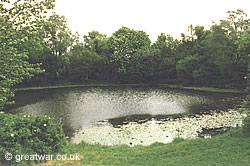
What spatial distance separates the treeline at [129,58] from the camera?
48969 mm

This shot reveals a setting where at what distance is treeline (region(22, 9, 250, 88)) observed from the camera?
4897 cm

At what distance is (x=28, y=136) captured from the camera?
7930 mm

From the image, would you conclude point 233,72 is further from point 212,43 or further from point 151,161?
point 151,161

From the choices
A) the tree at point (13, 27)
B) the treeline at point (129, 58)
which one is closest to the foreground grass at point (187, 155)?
the tree at point (13, 27)

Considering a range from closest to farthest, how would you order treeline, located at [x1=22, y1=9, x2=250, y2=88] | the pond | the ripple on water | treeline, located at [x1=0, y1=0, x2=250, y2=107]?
1. the ripple on water
2. the pond
3. treeline, located at [x1=0, y1=0, x2=250, y2=107]
4. treeline, located at [x1=22, y1=9, x2=250, y2=88]

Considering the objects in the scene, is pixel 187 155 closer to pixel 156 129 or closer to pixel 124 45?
pixel 156 129

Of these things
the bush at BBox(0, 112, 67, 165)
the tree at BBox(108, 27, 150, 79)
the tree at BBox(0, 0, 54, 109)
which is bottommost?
the bush at BBox(0, 112, 67, 165)

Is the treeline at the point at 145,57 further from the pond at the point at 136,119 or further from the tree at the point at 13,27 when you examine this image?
the tree at the point at 13,27

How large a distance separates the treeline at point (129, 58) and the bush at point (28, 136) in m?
41.6

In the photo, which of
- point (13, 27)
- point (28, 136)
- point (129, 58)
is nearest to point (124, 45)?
point (129, 58)

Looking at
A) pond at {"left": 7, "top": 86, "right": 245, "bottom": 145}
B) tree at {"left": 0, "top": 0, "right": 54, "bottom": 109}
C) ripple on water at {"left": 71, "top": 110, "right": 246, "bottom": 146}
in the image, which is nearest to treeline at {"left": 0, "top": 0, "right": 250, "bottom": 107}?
pond at {"left": 7, "top": 86, "right": 245, "bottom": 145}

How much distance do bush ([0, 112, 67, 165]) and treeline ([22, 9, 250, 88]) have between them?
41.6 metres

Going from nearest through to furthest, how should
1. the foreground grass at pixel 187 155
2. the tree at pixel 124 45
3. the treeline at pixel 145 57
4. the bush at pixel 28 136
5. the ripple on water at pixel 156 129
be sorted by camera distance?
the bush at pixel 28 136 < the foreground grass at pixel 187 155 < the ripple on water at pixel 156 129 < the treeline at pixel 145 57 < the tree at pixel 124 45

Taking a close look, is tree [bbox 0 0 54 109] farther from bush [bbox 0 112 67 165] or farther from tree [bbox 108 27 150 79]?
tree [bbox 108 27 150 79]
